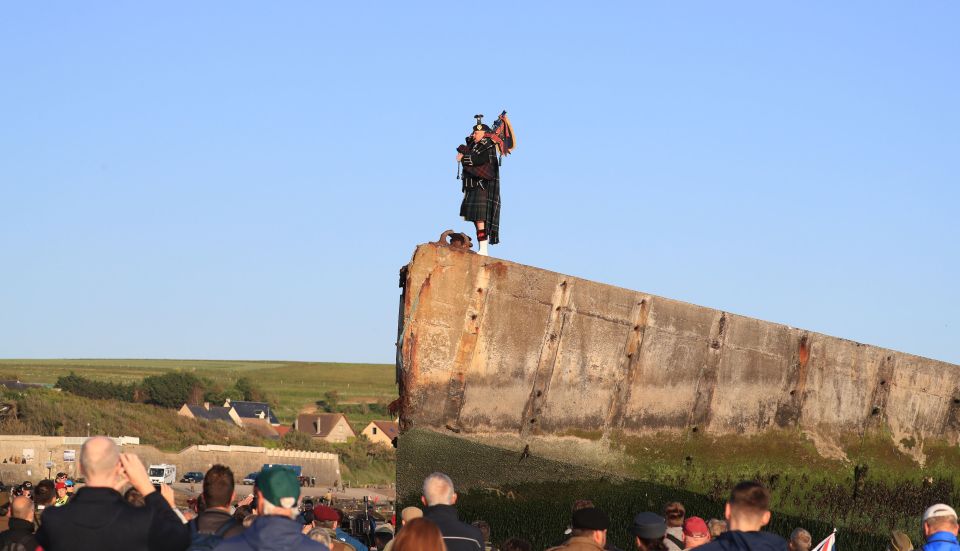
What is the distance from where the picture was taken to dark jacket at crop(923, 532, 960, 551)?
→ 6828 millimetres

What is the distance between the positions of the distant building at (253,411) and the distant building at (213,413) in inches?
27.2

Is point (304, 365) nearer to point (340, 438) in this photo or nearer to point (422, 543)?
point (340, 438)

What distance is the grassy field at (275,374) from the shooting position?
474 feet

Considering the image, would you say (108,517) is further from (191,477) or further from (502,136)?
(191,477)

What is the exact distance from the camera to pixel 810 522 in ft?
47.4

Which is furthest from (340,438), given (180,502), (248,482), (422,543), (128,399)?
(422,543)

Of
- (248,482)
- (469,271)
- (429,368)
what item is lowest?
(248,482)

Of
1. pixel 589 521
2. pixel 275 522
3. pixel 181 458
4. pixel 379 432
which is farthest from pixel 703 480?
pixel 379 432

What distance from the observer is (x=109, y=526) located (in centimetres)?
A: 516

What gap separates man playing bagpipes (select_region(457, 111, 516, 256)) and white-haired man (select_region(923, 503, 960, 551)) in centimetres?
725

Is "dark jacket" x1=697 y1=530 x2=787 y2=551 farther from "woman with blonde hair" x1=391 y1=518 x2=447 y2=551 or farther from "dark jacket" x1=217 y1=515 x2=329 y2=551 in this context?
"dark jacket" x1=217 y1=515 x2=329 y2=551

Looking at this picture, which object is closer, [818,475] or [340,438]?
[818,475]

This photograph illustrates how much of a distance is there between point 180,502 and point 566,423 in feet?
159

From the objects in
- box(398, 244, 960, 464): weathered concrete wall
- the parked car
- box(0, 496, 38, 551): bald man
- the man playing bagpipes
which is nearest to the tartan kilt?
the man playing bagpipes
